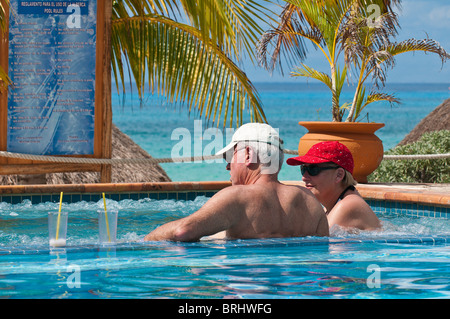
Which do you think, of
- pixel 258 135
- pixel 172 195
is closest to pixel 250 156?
pixel 258 135

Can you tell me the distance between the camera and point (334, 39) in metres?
10.4

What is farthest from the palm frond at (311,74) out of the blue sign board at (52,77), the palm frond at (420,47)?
the blue sign board at (52,77)

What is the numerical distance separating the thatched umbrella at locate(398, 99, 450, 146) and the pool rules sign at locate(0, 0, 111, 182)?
8583 mm

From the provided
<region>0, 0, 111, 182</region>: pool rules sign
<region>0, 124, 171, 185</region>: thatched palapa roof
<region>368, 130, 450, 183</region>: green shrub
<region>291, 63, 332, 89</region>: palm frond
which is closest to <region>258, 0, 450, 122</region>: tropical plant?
<region>291, 63, 332, 89</region>: palm frond

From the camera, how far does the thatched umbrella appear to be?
1577 centimetres

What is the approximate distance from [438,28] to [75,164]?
340ft

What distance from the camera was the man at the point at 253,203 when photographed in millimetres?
3959

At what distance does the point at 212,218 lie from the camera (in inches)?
154

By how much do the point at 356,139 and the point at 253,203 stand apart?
5923mm

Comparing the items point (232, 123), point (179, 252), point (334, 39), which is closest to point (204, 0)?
Result: point (232, 123)

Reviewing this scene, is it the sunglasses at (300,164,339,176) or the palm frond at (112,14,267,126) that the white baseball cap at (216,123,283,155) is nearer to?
the sunglasses at (300,164,339,176)

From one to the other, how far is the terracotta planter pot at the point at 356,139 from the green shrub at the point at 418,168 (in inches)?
71.7

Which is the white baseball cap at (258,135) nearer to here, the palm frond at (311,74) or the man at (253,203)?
the man at (253,203)

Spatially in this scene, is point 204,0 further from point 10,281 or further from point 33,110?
point 10,281
